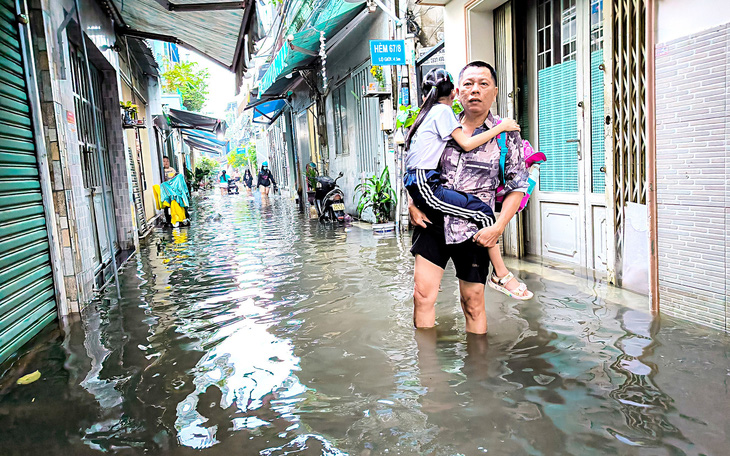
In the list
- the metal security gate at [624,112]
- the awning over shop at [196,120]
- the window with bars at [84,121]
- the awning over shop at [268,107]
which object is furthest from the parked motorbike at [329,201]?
the awning over shop at [196,120]

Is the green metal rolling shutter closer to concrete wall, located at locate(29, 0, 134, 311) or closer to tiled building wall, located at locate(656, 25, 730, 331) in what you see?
concrete wall, located at locate(29, 0, 134, 311)

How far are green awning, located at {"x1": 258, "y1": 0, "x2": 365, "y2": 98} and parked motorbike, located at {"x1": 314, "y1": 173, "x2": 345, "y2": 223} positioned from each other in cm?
274

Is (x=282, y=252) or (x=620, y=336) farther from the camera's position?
(x=282, y=252)

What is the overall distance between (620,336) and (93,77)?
8.38m

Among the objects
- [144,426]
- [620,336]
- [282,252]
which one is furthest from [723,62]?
[282,252]

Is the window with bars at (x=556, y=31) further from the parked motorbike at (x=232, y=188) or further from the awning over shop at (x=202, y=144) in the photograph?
the parked motorbike at (x=232, y=188)

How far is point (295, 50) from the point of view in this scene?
35.8 ft

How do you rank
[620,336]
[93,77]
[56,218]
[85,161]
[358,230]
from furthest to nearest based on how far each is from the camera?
[358,230]
[93,77]
[85,161]
[56,218]
[620,336]

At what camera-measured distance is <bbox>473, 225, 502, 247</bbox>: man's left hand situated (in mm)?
2965

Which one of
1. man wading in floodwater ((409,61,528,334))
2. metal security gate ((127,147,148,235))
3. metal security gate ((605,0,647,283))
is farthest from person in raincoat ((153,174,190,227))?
man wading in floodwater ((409,61,528,334))

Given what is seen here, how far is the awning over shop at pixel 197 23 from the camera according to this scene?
8.47 m

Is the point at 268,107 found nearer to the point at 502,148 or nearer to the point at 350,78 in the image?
the point at 350,78

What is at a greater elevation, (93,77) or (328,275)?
(93,77)

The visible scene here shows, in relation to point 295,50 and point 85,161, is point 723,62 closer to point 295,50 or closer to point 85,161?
point 85,161
